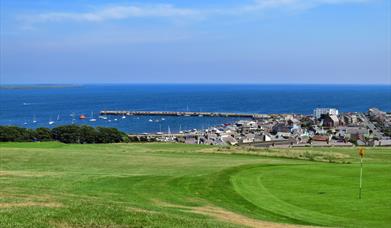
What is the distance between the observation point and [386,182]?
21156mm

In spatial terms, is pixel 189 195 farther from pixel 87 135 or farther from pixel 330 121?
pixel 330 121

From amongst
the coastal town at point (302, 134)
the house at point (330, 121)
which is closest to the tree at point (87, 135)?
the coastal town at point (302, 134)

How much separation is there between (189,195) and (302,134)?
73503mm

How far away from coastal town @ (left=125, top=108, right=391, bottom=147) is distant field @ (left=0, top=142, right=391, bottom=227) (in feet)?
133

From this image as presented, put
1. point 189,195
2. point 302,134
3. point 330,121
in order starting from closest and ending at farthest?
point 189,195 → point 302,134 → point 330,121

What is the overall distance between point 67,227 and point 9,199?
13.8 feet

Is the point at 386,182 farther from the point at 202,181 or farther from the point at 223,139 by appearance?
the point at 223,139

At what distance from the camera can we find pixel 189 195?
19.6 m

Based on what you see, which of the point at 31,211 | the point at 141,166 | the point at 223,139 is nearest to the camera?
the point at 31,211

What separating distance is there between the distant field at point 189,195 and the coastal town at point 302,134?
40.4 meters

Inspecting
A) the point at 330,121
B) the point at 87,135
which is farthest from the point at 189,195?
the point at 330,121

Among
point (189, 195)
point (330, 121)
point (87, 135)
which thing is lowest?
point (330, 121)

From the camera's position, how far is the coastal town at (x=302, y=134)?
73.1 m

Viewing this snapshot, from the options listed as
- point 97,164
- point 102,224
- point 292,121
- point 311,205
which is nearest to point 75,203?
point 102,224
